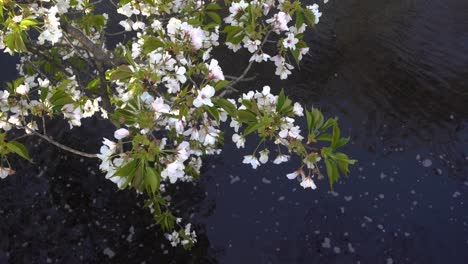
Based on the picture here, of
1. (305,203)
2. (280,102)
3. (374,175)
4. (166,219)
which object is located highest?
(280,102)

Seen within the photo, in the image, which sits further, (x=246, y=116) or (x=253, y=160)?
(x=253, y=160)

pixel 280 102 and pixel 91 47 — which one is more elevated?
pixel 280 102

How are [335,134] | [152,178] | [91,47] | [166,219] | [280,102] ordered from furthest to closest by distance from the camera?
[166,219]
[91,47]
[280,102]
[335,134]
[152,178]

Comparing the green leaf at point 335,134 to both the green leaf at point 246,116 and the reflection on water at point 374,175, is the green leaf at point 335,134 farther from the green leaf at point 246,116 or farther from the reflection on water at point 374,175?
the reflection on water at point 374,175

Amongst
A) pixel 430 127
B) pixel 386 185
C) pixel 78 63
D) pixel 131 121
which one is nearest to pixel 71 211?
pixel 78 63

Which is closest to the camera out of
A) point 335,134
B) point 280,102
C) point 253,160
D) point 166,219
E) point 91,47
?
point 335,134

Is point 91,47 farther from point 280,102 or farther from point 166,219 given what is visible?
point 280,102

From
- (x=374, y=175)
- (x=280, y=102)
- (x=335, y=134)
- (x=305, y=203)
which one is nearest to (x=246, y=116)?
(x=280, y=102)

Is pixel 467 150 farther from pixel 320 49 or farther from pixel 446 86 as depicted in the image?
pixel 320 49

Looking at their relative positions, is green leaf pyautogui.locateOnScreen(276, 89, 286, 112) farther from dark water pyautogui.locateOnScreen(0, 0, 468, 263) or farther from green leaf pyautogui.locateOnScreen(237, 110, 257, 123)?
dark water pyautogui.locateOnScreen(0, 0, 468, 263)
